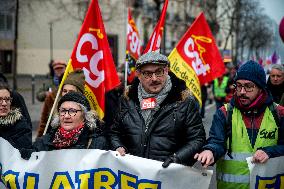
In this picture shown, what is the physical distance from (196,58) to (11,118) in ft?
13.1

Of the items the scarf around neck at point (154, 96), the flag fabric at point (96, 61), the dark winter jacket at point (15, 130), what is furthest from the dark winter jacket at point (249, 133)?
the flag fabric at point (96, 61)

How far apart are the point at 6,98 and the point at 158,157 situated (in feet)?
4.63

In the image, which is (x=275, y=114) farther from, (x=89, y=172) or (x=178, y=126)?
(x=89, y=172)

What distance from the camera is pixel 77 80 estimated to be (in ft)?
15.4

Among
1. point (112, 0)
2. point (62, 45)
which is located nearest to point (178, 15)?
point (112, 0)

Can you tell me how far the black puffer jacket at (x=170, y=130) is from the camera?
328 cm

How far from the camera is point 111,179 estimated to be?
3.45 m

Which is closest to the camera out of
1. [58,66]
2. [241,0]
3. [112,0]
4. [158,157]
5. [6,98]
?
[158,157]

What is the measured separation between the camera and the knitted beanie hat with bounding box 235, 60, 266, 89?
3213mm

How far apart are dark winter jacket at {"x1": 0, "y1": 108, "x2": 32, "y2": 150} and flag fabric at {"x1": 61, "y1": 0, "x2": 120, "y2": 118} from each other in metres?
1.29

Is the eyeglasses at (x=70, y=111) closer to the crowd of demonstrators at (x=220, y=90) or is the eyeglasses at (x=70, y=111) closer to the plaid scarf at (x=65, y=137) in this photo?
the plaid scarf at (x=65, y=137)

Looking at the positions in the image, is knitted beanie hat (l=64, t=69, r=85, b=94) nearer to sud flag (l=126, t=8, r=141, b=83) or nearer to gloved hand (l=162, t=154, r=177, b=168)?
gloved hand (l=162, t=154, r=177, b=168)

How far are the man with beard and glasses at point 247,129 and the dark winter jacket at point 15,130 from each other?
4.97 feet

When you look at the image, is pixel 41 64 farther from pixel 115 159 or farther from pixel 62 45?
pixel 115 159
